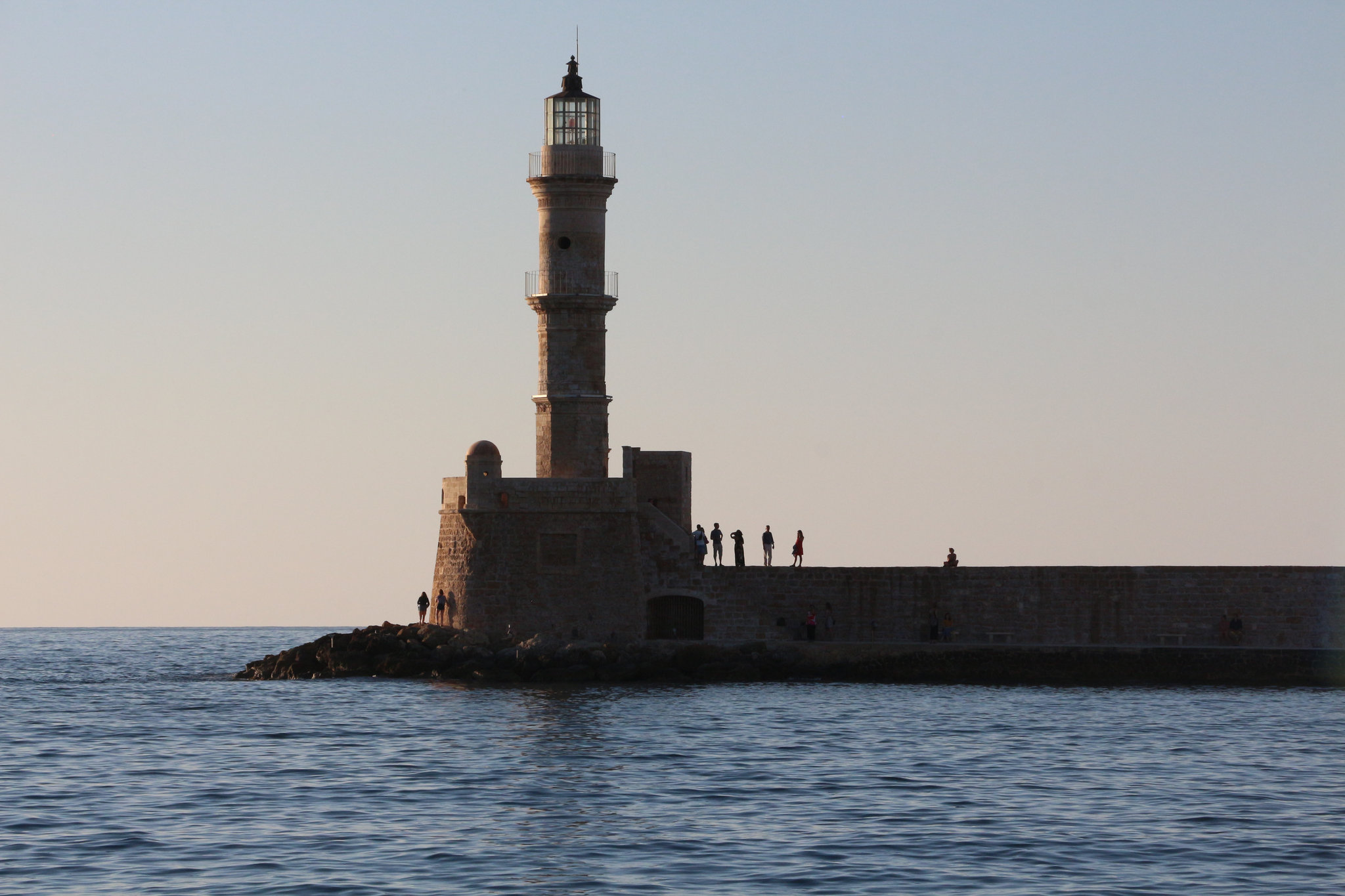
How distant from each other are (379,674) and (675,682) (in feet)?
22.8

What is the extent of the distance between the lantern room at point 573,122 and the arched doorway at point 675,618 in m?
10.0

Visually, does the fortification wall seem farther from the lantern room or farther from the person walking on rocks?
the lantern room

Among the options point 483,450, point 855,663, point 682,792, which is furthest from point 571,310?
point 682,792

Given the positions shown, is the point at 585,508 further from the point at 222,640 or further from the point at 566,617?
the point at 222,640

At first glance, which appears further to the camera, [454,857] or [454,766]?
[454,766]

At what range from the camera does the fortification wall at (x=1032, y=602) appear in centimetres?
3675

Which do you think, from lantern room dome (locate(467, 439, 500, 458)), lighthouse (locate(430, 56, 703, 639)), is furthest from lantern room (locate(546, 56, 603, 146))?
lantern room dome (locate(467, 439, 500, 458))

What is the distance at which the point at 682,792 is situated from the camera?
25.0 metres

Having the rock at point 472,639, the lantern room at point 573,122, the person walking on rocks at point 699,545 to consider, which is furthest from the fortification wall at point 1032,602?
the lantern room at point 573,122

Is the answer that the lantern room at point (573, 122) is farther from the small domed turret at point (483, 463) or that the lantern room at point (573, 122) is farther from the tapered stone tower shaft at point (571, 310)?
the small domed turret at point (483, 463)

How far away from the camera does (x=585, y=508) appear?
3931 cm

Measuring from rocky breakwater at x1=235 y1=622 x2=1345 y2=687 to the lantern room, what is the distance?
10.8 m

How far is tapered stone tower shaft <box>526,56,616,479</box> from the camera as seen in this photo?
40.5 m

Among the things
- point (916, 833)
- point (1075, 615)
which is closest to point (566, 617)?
point (1075, 615)
